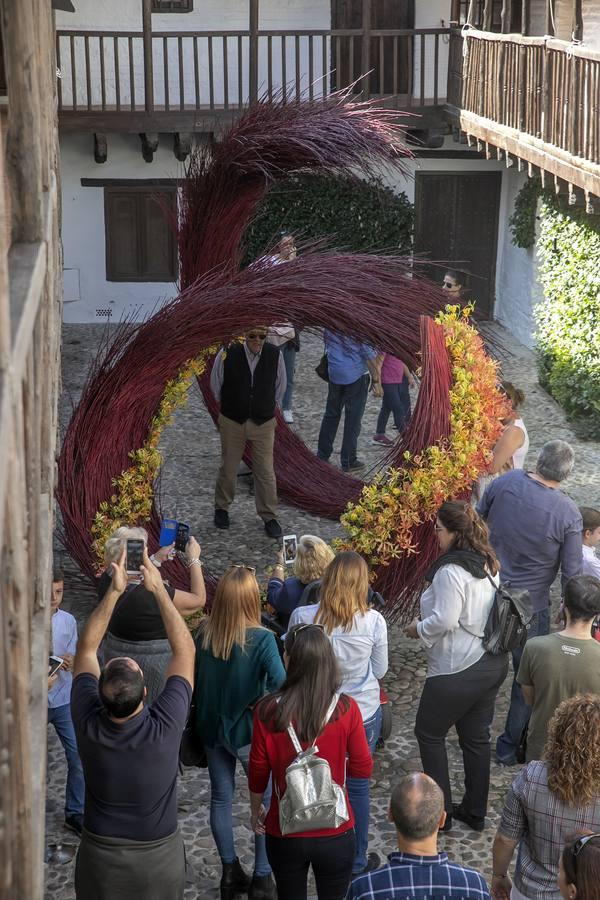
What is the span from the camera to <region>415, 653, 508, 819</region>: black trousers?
16.5 feet

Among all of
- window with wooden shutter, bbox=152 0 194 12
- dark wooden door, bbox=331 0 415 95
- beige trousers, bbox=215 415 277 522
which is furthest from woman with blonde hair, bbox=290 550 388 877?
window with wooden shutter, bbox=152 0 194 12

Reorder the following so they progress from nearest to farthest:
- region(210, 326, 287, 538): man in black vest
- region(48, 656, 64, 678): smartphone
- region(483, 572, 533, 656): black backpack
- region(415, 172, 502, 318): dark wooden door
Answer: region(48, 656, 64, 678): smartphone → region(483, 572, 533, 656): black backpack → region(210, 326, 287, 538): man in black vest → region(415, 172, 502, 318): dark wooden door

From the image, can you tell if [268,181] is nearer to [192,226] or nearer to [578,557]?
[192,226]

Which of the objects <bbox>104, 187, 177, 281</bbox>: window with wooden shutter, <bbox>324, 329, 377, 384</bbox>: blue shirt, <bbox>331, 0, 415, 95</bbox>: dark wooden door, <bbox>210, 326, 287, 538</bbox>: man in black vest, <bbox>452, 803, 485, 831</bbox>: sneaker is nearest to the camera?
<bbox>452, 803, 485, 831</bbox>: sneaker

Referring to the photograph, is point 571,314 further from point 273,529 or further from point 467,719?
point 467,719

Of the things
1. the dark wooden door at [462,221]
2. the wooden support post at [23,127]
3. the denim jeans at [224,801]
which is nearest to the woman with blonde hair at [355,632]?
the denim jeans at [224,801]

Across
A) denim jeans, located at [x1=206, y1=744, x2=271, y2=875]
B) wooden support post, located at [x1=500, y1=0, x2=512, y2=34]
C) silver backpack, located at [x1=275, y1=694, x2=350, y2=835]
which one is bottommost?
denim jeans, located at [x1=206, y1=744, x2=271, y2=875]

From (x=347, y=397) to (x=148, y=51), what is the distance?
6621 mm

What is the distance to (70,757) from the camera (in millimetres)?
5152

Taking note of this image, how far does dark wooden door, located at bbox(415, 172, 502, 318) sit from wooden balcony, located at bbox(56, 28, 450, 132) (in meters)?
1.33

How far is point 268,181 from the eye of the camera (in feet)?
28.6

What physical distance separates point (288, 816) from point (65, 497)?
11.2 ft

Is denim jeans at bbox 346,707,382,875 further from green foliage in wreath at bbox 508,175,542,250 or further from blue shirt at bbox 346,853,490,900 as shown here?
green foliage in wreath at bbox 508,175,542,250

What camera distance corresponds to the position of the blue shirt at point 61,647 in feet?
16.4
